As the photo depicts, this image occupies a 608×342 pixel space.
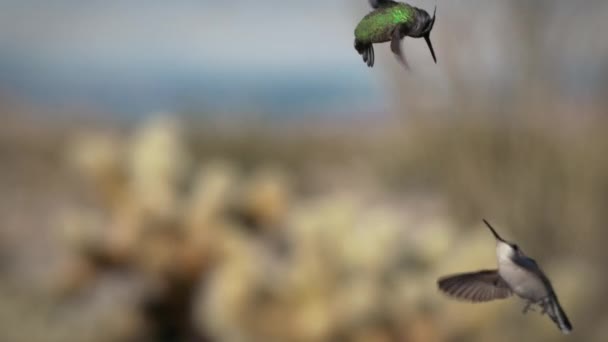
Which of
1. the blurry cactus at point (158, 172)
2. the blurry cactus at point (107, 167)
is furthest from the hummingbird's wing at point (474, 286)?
the blurry cactus at point (107, 167)

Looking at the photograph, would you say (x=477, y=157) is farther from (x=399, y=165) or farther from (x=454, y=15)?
(x=399, y=165)

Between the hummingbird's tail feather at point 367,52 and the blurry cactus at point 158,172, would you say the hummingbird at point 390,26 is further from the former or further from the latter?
the blurry cactus at point 158,172

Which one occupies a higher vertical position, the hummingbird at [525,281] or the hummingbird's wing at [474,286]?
the hummingbird's wing at [474,286]

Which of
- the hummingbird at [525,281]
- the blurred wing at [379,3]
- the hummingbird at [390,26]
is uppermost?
the blurred wing at [379,3]

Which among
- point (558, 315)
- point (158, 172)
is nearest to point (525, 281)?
point (558, 315)

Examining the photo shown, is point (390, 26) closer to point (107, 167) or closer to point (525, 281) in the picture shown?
point (525, 281)

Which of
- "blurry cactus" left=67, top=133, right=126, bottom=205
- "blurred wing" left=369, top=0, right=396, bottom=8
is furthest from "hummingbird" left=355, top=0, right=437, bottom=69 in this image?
"blurry cactus" left=67, top=133, right=126, bottom=205

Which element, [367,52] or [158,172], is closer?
[367,52]

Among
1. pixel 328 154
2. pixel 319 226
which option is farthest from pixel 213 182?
pixel 328 154
